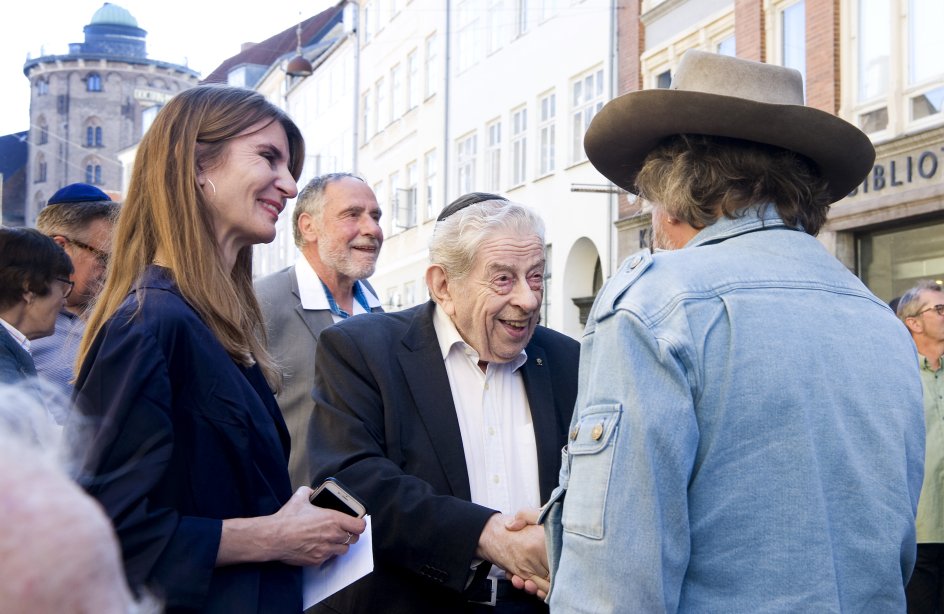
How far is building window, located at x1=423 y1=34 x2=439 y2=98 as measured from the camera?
31922mm

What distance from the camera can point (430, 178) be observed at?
3206cm

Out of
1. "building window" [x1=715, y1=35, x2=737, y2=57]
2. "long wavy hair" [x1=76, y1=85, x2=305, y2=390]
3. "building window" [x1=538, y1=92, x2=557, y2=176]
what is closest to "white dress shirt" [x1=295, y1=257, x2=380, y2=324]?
"long wavy hair" [x1=76, y1=85, x2=305, y2=390]

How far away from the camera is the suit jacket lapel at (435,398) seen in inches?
136

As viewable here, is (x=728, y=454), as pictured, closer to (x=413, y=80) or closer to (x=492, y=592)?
(x=492, y=592)

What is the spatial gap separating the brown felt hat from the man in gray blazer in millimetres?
2389

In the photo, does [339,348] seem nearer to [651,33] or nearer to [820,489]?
[820,489]

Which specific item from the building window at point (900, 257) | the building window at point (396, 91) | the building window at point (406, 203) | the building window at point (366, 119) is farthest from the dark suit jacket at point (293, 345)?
the building window at point (366, 119)

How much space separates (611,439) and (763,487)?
299 millimetres

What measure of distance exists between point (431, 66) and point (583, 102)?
379 inches

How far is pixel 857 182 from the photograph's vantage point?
Result: 9.13 feet

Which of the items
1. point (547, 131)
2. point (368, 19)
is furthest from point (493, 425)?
point (368, 19)

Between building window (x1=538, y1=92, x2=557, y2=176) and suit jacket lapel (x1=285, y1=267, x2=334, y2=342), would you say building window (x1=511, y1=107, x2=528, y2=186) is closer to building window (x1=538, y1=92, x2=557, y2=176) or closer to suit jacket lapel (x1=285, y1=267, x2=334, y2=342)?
building window (x1=538, y1=92, x2=557, y2=176)

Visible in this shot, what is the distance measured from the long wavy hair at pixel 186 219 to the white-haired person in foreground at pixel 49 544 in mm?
1863

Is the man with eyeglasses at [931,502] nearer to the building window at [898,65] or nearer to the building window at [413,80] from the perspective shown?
the building window at [898,65]
